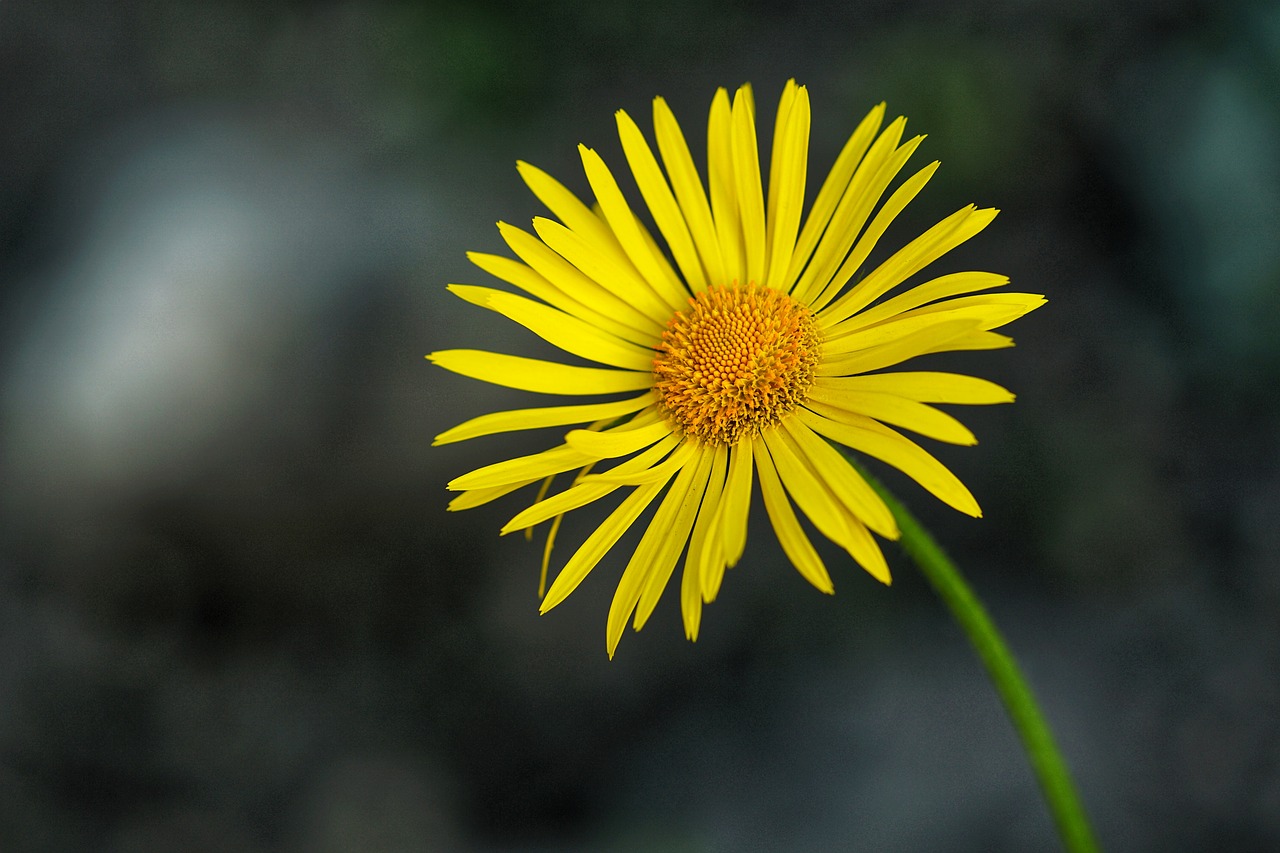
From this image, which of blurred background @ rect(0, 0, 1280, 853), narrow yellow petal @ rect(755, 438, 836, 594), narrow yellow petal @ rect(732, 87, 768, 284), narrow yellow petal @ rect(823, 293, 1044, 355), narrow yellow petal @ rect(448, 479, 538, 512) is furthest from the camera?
blurred background @ rect(0, 0, 1280, 853)

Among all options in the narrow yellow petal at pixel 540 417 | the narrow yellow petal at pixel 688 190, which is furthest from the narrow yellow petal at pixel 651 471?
the narrow yellow petal at pixel 688 190

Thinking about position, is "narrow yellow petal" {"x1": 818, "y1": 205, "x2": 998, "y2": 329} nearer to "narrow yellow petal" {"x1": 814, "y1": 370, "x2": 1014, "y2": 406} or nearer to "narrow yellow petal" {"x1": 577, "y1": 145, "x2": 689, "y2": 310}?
"narrow yellow petal" {"x1": 814, "y1": 370, "x2": 1014, "y2": 406}

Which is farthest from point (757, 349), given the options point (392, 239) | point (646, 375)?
point (392, 239)

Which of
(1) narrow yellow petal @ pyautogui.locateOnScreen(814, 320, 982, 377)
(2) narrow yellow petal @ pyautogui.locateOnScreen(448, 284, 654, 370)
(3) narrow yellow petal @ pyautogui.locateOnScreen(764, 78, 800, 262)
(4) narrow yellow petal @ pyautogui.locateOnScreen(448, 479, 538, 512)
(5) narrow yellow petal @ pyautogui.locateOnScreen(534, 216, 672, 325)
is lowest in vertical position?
(4) narrow yellow petal @ pyautogui.locateOnScreen(448, 479, 538, 512)

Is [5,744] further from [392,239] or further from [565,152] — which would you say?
[565,152]

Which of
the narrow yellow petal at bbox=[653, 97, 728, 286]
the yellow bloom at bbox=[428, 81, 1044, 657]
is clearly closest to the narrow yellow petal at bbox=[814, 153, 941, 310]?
the yellow bloom at bbox=[428, 81, 1044, 657]

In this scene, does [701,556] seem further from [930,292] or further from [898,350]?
[930,292]

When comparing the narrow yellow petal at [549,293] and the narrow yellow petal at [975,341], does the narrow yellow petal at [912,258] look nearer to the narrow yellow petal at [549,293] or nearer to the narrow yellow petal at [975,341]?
the narrow yellow petal at [975,341]
